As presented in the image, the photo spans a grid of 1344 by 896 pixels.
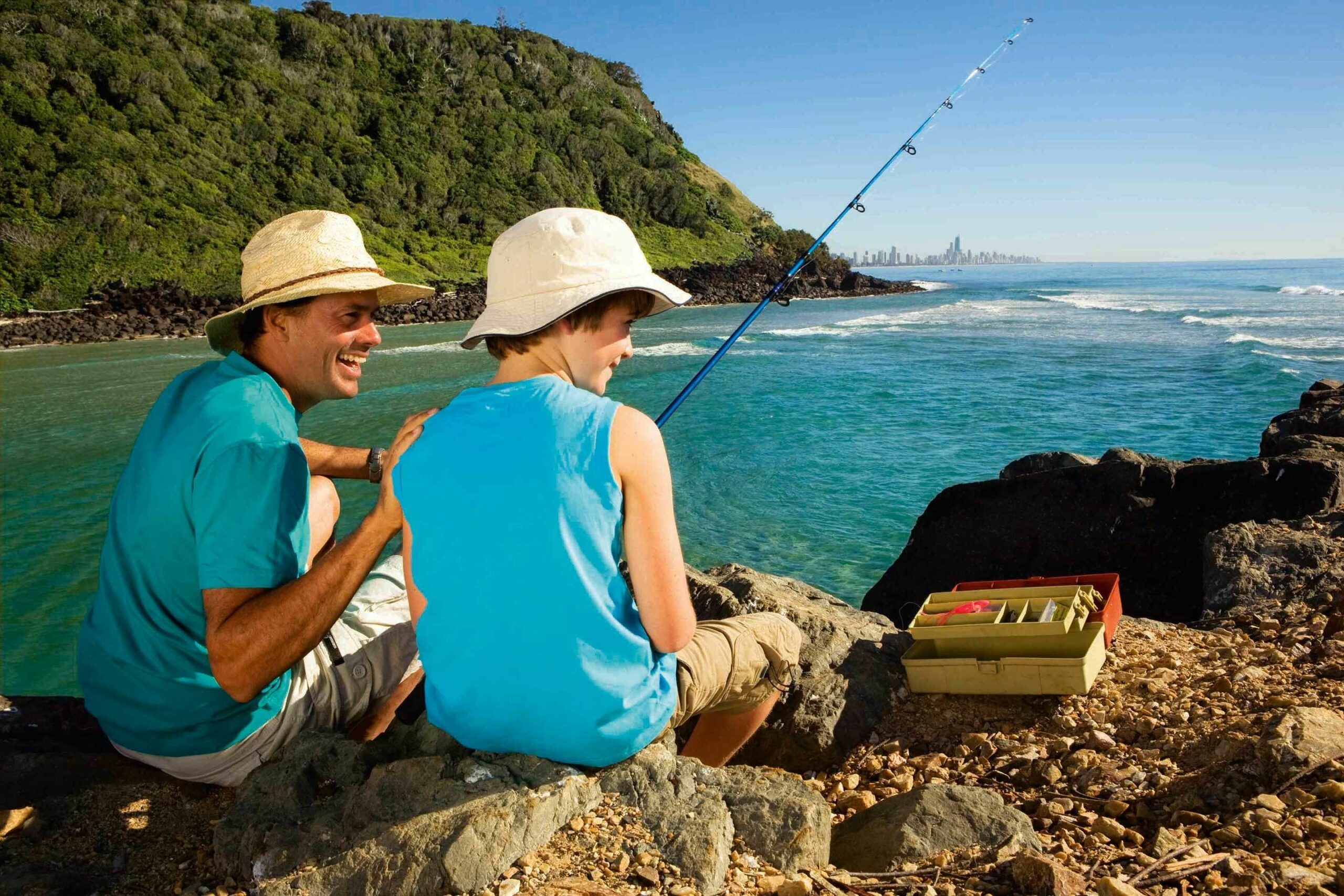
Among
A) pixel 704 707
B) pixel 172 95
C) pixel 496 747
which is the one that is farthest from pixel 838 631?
pixel 172 95

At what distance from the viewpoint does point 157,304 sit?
34531 millimetres

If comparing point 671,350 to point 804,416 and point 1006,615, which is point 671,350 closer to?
point 804,416

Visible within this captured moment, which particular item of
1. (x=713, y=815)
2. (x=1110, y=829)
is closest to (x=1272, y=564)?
(x=1110, y=829)

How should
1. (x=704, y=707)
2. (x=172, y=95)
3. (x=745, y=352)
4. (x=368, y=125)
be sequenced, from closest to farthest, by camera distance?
(x=704, y=707)
(x=745, y=352)
(x=172, y=95)
(x=368, y=125)

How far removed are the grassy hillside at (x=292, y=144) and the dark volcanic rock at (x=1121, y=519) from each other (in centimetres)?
3818

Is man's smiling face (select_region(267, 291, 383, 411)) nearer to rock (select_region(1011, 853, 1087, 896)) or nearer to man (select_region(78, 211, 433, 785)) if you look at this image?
man (select_region(78, 211, 433, 785))

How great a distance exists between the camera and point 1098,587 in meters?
3.74

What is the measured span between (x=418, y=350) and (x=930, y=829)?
27.5 metres

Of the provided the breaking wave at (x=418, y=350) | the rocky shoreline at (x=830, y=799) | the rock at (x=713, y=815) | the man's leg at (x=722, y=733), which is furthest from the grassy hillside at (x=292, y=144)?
the rock at (x=713, y=815)

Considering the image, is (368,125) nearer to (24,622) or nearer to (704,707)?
(24,622)

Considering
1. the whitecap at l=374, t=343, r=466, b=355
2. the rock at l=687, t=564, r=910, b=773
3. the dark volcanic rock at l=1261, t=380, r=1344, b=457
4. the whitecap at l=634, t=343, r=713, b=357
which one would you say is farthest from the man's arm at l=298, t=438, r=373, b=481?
the whitecap at l=374, t=343, r=466, b=355

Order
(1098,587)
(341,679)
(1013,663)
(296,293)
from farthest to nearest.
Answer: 1. (1098,587)
2. (1013,663)
3. (341,679)
4. (296,293)

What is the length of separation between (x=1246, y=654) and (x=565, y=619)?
114 inches

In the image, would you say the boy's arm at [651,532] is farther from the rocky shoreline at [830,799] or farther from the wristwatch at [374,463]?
the wristwatch at [374,463]
